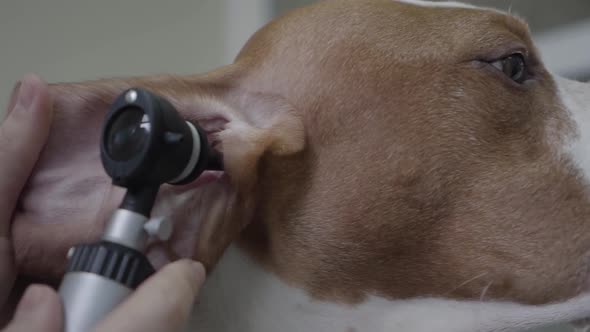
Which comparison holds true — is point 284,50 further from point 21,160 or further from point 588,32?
point 588,32

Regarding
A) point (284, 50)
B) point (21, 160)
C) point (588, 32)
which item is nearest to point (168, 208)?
point (21, 160)

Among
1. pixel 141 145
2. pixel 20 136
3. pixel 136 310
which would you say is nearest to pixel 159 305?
pixel 136 310

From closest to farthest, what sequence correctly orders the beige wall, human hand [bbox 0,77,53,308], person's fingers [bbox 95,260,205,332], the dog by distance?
1. person's fingers [bbox 95,260,205,332]
2. human hand [bbox 0,77,53,308]
3. the dog
4. the beige wall

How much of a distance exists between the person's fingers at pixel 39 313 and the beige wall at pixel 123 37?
128cm

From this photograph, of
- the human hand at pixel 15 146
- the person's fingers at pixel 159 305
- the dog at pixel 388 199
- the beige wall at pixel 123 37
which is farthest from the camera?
the beige wall at pixel 123 37

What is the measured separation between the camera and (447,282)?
658 millimetres

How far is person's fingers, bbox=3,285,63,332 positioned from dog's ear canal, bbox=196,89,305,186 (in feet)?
0.78

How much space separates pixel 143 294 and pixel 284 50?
0.40 metres

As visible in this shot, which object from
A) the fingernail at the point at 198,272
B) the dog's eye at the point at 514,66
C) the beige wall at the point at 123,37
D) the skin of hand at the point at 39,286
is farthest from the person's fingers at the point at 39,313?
the beige wall at the point at 123,37

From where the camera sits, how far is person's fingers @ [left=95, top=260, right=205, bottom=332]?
38cm

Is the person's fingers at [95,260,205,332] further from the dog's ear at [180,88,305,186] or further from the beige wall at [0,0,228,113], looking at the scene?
the beige wall at [0,0,228,113]

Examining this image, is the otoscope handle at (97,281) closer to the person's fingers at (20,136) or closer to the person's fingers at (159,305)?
the person's fingers at (159,305)

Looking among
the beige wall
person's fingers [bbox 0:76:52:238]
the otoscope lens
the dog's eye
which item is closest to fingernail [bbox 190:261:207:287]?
the otoscope lens

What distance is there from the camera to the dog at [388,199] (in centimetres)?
65
